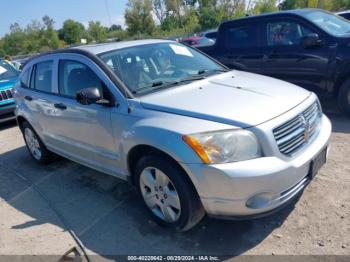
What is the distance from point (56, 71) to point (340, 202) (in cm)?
353

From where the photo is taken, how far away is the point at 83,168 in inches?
206

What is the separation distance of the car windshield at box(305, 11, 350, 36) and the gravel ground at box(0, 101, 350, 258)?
2.01 m

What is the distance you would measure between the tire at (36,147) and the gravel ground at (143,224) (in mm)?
614

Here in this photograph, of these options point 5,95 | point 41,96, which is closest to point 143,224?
point 41,96

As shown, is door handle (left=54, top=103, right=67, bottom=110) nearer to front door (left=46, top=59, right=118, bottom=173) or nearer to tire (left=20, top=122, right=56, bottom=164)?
front door (left=46, top=59, right=118, bottom=173)

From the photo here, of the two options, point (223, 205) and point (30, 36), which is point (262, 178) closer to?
point (223, 205)

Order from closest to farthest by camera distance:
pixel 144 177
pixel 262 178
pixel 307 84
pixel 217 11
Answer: pixel 262 178, pixel 144 177, pixel 307 84, pixel 217 11

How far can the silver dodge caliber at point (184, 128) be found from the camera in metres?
2.83

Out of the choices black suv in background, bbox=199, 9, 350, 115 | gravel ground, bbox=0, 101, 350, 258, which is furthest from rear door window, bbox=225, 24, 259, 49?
gravel ground, bbox=0, 101, 350, 258

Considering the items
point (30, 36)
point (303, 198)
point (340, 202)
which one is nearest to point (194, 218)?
point (303, 198)

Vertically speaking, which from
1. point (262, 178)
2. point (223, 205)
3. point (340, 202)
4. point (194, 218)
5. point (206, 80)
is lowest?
point (340, 202)

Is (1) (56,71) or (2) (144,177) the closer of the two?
(2) (144,177)

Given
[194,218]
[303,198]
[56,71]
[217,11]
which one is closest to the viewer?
[194,218]

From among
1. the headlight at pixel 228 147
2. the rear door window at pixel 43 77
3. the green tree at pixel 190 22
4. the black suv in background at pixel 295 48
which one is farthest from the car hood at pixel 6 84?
the green tree at pixel 190 22
